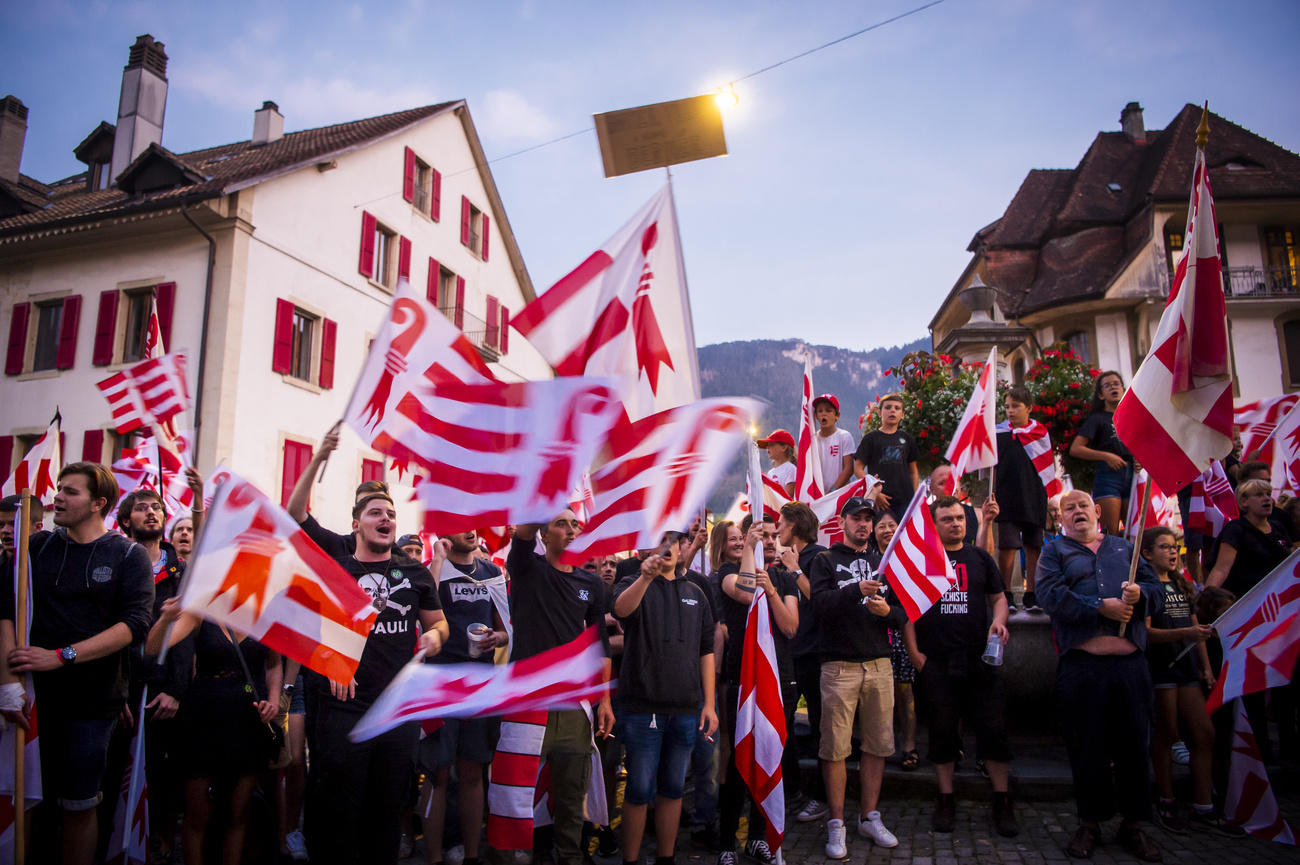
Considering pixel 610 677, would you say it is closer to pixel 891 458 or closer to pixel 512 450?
pixel 512 450

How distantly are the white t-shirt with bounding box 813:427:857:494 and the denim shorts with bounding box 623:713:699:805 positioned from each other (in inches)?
158

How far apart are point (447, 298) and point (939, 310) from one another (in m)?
22.5

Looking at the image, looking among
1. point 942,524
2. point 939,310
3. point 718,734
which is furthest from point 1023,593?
point 939,310

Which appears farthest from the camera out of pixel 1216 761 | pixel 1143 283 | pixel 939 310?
pixel 939 310

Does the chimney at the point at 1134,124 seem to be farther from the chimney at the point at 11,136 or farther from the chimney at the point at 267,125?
the chimney at the point at 11,136

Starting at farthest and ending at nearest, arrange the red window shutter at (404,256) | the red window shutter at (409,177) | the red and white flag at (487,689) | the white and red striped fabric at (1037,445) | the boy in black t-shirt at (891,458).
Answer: the red window shutter at (409,177) → the red window shutter at (404,256) → the boy in black t-shirt at (891,458) → the white and red striped fabric at (1037,445) → the red and white flag at (487,689)

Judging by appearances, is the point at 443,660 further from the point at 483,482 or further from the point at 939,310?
the point at 939,310

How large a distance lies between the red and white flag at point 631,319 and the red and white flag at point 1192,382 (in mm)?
2558

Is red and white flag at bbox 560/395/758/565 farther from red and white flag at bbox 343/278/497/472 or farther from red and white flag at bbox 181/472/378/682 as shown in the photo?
red and white flag at bbox 181/472/378/682

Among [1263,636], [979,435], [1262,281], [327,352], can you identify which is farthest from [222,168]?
[1262,281]

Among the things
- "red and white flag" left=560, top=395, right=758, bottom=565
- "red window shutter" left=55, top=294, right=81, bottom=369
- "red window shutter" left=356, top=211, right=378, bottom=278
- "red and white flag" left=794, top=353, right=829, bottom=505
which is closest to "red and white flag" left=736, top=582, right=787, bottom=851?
"red and white flag" left=560, top=395, right=758, bottom=565

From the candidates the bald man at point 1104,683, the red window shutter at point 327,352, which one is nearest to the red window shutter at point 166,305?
the red window shutter at point 327,352

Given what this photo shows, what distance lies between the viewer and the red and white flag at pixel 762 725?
4.99 m

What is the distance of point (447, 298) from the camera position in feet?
86.0
